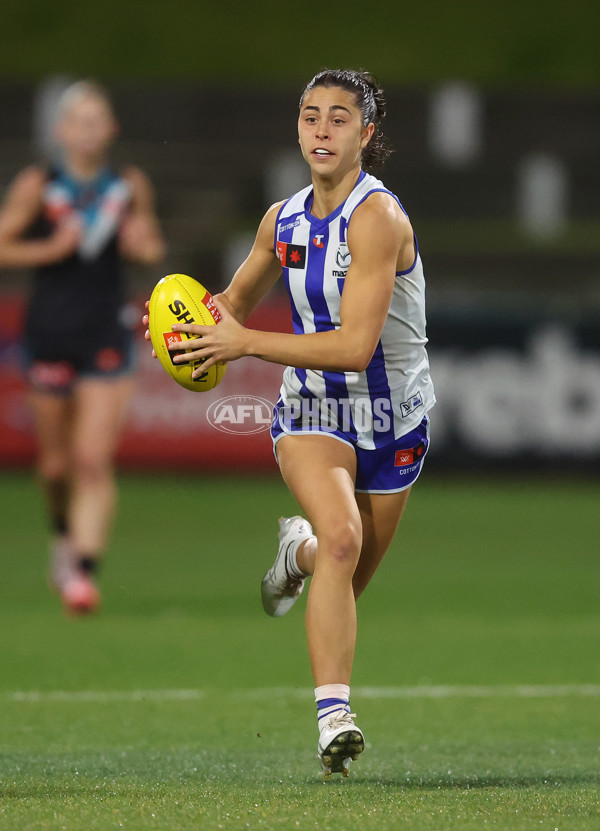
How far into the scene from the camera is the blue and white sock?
456cm

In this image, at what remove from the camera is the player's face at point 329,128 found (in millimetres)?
4762

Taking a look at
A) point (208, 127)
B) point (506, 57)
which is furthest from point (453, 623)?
point (506, 57)

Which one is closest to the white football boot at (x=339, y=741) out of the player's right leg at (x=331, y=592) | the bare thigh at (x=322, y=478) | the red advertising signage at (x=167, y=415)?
the player's right leg at (x=331, y=592)

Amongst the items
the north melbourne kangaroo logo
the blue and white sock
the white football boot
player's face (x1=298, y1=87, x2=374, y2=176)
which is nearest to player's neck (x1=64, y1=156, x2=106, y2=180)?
player's face (x1=298, y1=87, x2=374, y2=176)

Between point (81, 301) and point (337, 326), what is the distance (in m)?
4.28

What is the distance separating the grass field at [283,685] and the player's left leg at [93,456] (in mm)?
489

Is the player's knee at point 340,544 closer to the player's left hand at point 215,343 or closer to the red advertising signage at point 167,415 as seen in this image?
the player's left hand at point 215,343

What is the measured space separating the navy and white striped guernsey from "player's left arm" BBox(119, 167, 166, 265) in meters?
3.71

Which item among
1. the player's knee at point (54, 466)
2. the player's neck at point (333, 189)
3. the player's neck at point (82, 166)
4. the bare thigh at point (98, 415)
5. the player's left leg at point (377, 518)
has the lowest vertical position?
the player's knee at point (54, 466)

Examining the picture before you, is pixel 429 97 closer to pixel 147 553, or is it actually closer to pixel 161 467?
pixel 161 467

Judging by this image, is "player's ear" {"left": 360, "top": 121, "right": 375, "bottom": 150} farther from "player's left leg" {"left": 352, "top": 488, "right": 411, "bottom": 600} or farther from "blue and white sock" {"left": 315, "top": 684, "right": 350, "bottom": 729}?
"blue and white sock" {"left": 315, "top": 684, "right": 350, "bottom": 729}

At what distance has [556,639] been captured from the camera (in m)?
8.17

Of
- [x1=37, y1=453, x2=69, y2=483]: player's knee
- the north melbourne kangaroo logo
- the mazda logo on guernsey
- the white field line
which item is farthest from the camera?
[x1=37, y1=453, x2=69, y2=483]: player's knee

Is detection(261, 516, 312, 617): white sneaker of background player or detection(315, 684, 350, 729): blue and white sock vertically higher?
detection(261, 516, 312, 617): white sneaker of background player
